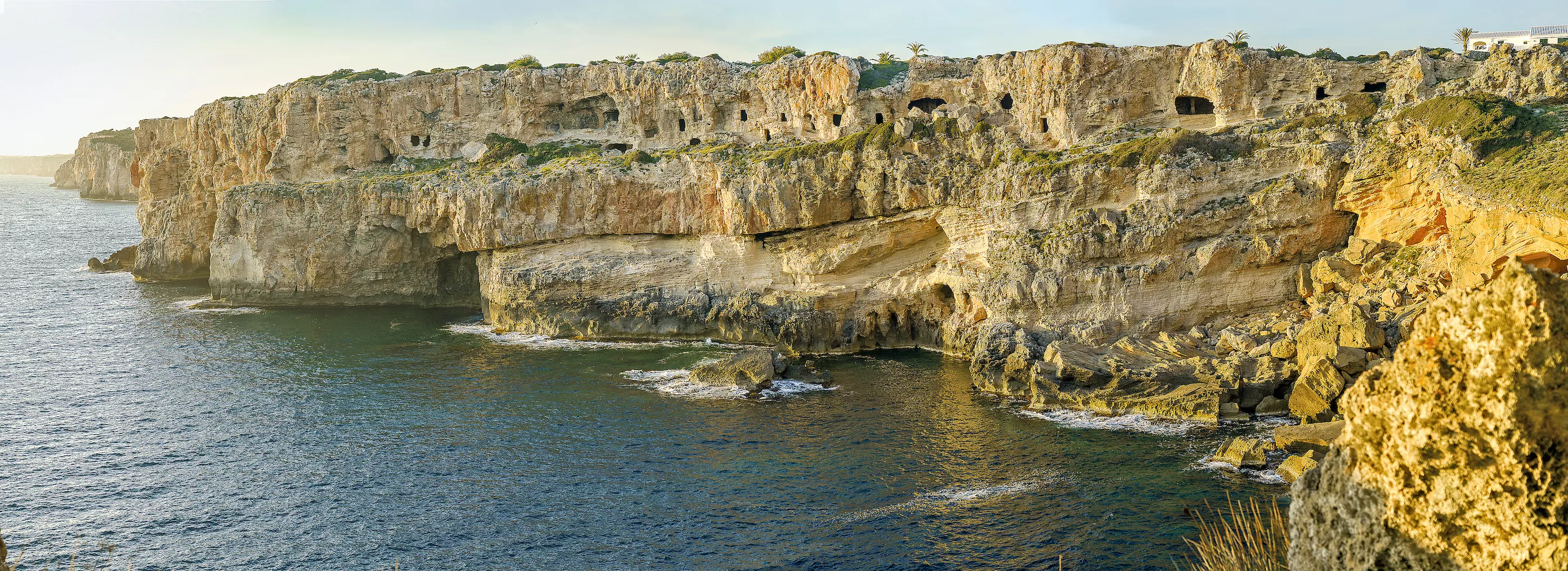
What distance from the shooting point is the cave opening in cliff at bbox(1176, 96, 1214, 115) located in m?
56.8

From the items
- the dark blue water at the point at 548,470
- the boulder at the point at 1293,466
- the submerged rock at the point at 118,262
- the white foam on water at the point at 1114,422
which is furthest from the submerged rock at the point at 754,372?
the submerged rock at the point at 118,262

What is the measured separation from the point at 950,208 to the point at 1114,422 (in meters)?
19.5

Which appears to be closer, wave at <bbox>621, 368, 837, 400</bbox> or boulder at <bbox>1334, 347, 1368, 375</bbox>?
boulder at <bbox>1334, 347, 1368, 375</bbox>

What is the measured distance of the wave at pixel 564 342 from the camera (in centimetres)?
6003

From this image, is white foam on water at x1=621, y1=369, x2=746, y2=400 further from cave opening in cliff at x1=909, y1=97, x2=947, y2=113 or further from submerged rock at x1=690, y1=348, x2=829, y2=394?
cave opening in cliff at x1=909, y1=97, x2=947, y2=113

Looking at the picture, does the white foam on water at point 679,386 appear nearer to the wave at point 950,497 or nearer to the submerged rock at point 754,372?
the submerged rock at point 754,372

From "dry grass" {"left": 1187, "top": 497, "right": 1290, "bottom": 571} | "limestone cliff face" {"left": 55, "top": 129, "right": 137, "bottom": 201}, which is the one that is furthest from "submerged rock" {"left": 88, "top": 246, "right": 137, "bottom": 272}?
"dry grass" {"left": 1187, "top": 497, "right": 1290, "bottom": 571}

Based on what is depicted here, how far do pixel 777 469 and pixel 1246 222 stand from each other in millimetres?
28629

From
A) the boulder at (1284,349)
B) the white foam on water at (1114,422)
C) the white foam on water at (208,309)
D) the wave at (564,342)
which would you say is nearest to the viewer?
the white foam on water at (1114,422)

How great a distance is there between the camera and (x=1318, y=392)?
3969 centimetres

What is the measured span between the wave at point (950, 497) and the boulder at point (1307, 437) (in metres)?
8.83

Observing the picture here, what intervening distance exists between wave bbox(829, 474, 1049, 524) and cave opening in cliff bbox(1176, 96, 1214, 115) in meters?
30.6

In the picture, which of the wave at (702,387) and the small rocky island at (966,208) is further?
the wave at (702,387)

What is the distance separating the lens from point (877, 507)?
32.7 meters
